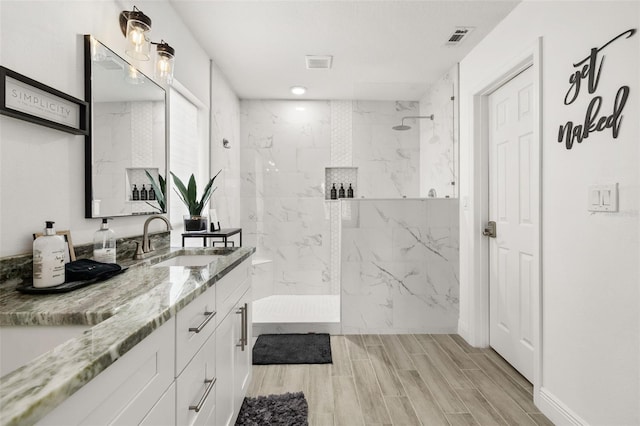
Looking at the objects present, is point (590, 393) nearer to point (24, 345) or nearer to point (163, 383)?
point (163, 383)

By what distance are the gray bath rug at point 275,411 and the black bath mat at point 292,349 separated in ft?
1.70

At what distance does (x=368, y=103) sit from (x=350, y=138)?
0.51 m

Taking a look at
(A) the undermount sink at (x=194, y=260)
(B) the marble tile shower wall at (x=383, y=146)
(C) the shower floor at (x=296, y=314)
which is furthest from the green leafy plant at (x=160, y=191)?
(B) the marble tile shower wall at (x=383, y=146)

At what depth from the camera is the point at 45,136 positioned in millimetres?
1300

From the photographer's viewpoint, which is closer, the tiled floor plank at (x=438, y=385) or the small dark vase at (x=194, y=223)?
the tiled floor plank at (x=438, y=385)

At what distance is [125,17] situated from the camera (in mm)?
1749

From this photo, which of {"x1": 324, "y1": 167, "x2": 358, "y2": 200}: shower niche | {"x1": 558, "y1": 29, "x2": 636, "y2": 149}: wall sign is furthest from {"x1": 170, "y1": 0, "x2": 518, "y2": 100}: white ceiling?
{"x1": 324, "y1": 167, "x2": 358, "y2": 200}: shower niche

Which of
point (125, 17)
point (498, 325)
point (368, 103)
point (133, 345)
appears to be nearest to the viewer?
point (133, 345)

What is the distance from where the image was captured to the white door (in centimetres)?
233

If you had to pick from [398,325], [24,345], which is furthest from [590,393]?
[24,345]

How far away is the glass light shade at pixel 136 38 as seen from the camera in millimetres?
1686

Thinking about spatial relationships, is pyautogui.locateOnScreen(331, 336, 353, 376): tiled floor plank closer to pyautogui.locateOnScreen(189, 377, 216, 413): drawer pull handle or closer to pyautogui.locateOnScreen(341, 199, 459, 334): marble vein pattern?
pyautogui.locateOnScreen(341, 199, 459, 334): marble vein pattern

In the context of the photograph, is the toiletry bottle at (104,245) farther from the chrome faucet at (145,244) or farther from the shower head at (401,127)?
the shower head at (401,127)

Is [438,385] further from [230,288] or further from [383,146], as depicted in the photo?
[383,146]
